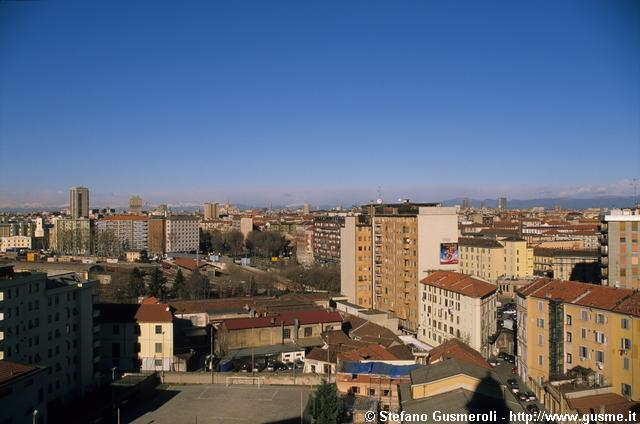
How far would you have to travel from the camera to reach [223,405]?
46.6 ft

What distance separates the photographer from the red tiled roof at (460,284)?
18.4 metres

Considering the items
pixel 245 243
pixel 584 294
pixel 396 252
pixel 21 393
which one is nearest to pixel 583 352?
pixel 584 294

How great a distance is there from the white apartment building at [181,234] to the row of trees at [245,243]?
2.04 meters

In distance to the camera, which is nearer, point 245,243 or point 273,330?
point 273,330

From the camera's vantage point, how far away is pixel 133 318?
55.9 ft

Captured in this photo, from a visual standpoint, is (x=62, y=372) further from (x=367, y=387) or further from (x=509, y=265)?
(x=509, y=265)

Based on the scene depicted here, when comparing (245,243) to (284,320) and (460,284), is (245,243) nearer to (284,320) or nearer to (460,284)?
(284,320)

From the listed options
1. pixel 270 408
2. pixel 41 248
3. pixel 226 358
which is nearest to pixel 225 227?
pixel 41 248

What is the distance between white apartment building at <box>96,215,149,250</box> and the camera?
6012cm

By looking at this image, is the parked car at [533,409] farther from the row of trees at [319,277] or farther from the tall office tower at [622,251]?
the row of trees at [319,277]

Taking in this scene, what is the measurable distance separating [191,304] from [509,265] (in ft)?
67.9

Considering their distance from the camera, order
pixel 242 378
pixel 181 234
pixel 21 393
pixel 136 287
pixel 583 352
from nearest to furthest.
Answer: pixel 21 393 < pixel 583 352 < pixel 242 378 < pixel 136 287 < pixel 181 234

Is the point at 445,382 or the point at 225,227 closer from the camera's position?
the point at 445,382

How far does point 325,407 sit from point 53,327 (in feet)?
23.6
